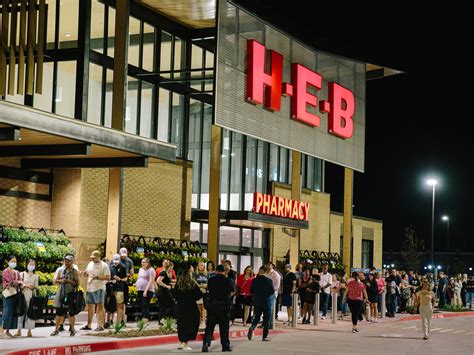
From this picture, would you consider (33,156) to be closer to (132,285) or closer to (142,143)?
(142,143)

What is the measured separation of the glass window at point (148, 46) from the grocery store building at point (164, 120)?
0.04m

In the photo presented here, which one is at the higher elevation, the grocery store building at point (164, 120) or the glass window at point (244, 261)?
the grocery store building at point (164, 120)

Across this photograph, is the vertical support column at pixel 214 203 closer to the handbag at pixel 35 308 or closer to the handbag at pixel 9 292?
the handbag at pixel 35 308

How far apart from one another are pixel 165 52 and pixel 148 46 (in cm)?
117

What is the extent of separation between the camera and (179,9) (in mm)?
31453

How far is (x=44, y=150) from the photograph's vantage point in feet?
76.4

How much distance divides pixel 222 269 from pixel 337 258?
2983 cm

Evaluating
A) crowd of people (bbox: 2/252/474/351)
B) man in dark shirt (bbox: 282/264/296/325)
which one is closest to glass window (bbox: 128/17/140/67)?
crowd of people (bbox: 2/252/474/351)

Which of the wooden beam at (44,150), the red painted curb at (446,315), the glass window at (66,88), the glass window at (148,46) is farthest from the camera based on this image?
the red painted curb at (446,315)

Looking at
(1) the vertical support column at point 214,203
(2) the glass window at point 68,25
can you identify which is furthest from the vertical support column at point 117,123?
(1) the vertical support column at point 214,203

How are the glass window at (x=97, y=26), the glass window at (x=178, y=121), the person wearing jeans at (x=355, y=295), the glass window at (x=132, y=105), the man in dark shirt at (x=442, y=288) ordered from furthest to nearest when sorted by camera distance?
the man in dark shirt at (x=442, y=288) < the glass window at (x=178, y=121) < the glass window at (x=132, y=105) < the glass window at (x=97, y=26) < the person wearing jeans at (x=355, y=295)

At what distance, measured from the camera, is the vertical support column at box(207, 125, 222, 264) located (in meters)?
29.8

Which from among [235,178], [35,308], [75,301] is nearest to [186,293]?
[75,301]

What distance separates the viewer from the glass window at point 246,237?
139 feet
